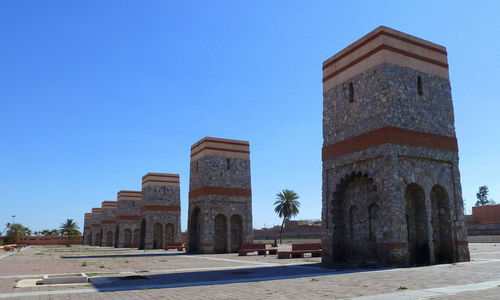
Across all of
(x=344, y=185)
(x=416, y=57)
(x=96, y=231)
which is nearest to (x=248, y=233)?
(x=344, y=185)

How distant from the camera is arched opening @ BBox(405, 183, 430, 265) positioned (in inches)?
735

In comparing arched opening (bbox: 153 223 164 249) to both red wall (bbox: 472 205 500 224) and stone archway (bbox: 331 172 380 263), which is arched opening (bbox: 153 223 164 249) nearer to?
stone archway (bbox: 331 172 380 263)

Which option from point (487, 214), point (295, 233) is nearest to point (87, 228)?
point (295, 233)

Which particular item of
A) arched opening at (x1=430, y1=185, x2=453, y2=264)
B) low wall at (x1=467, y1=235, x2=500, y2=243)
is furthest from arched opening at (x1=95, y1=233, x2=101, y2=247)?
arched opening at (x1=430, y1=185, x2=453, y2=264)

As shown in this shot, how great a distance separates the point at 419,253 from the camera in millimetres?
18797

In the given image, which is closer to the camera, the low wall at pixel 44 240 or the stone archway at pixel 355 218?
the stone archway at pixel 355 218

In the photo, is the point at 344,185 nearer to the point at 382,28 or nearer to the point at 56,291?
the point at 382,28

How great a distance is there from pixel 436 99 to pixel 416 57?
2.45 meters

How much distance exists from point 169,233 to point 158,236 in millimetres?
1328

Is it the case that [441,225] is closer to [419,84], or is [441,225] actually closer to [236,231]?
[419,84]

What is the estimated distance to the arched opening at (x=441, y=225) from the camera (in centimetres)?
1938

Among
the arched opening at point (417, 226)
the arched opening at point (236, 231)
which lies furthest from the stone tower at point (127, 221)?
the arched opening at point (417, 226)

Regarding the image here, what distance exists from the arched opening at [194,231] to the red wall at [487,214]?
44240 mm

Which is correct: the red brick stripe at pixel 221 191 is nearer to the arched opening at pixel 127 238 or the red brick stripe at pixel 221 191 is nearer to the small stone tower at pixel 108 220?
the arched opening at pixel 127 238
